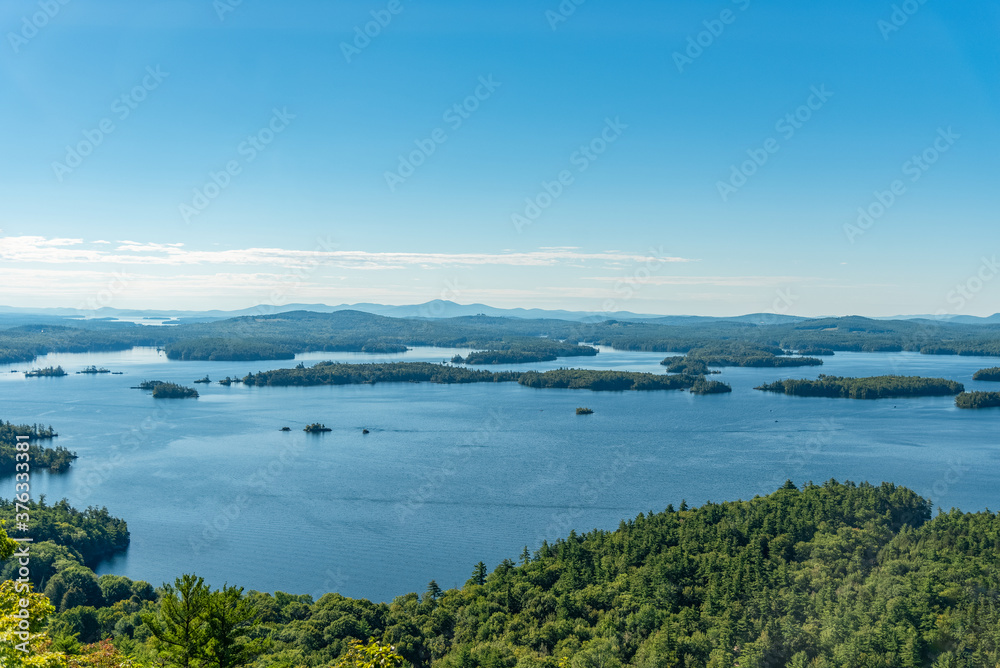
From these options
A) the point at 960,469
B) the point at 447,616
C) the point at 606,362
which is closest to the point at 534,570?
the point at 447,616

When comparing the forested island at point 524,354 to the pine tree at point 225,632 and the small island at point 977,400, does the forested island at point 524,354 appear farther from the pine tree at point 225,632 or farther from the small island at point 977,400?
the pine tree at point 225,632

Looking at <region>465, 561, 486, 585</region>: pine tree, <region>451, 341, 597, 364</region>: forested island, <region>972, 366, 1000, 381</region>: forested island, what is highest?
<region>451, 341, 597, 364</region>: forested island

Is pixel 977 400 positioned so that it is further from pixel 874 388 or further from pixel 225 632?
pixel 225 632

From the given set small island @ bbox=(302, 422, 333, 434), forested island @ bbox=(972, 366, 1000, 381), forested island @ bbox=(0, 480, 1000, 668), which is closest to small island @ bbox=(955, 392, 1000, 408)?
forested island @ bbox=(972, 366, 1000, 381)

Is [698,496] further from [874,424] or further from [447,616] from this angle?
[874,424]

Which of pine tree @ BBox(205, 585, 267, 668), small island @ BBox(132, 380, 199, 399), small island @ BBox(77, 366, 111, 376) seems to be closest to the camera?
pine tree @ BBox(205, 585, 267, 668)

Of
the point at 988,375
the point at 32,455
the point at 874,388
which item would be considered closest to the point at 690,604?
the point at 32,455

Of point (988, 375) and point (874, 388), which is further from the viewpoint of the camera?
point (988, 375)

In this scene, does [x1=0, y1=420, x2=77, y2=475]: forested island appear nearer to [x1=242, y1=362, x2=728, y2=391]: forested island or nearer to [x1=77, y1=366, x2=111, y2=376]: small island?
[x1=242, y1=362, x2=728, y2=391]: forested island
